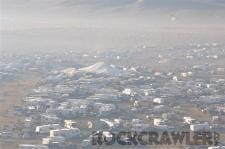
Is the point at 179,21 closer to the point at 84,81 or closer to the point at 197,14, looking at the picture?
the point at 197,14

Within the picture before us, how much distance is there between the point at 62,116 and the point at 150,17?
100.0 metres

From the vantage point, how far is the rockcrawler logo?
38219 millimetres

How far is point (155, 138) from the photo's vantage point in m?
39.6

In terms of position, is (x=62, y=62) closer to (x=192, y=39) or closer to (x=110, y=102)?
(x=110, y=102)

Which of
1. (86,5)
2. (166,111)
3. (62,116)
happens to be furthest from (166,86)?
(86,5)

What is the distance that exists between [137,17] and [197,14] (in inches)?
439

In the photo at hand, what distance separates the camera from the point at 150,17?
144 metres

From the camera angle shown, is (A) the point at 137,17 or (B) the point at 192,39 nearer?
(B) the point at 192,39

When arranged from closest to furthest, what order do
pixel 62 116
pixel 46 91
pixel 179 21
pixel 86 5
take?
pixel 62 116 < pixel 46 91 < pixel 179 21 < pixel 86 5

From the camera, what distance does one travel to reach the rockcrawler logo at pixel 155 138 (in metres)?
38.2

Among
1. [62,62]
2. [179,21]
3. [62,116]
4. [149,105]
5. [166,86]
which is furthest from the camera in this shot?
[179,21]

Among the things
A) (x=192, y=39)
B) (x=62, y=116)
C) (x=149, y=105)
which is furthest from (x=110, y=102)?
(x=192, y=39)

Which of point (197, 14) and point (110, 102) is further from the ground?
point (197, 14)

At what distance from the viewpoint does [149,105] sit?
163 feet
